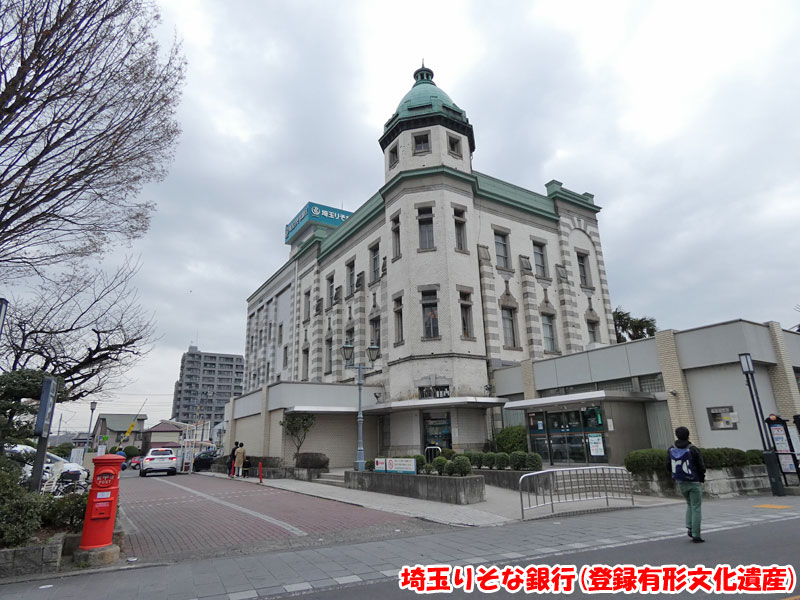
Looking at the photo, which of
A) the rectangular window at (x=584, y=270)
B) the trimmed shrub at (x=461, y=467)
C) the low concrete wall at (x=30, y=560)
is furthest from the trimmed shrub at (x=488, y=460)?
the rectangular window at (x=584, y=270)

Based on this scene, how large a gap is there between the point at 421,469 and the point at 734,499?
8.65 m

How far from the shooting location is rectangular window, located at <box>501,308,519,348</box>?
27.2 meters

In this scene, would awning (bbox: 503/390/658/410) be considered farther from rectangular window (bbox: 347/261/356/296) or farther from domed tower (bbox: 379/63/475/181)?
rectangular window (bbox: 347/261/356/296)

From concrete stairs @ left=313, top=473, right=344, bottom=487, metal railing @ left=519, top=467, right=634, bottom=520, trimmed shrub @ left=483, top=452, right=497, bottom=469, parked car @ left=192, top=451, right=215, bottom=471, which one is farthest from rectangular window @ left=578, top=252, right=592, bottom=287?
parked car @ left=192, top=451, right=215, bottom=471

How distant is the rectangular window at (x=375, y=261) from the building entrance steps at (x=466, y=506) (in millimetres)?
15625

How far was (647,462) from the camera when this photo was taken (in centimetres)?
1430

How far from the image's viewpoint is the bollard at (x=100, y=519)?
732 cm

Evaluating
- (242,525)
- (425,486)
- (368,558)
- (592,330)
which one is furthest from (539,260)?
(368,558)

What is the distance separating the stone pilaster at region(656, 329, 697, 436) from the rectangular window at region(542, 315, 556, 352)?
9950mm

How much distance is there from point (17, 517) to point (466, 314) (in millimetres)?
20886

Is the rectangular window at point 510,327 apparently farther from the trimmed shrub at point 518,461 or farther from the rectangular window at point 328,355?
the rectangular window at point 328,355

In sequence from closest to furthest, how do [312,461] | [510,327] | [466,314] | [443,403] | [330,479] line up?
[330,479]
[443,403]
[312,461]
[466,314]
[510,327]

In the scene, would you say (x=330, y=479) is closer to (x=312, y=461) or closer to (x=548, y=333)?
(x=312, y=461)

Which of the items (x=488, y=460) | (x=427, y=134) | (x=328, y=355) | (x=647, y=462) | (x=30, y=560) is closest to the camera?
(x=30, y=560)
